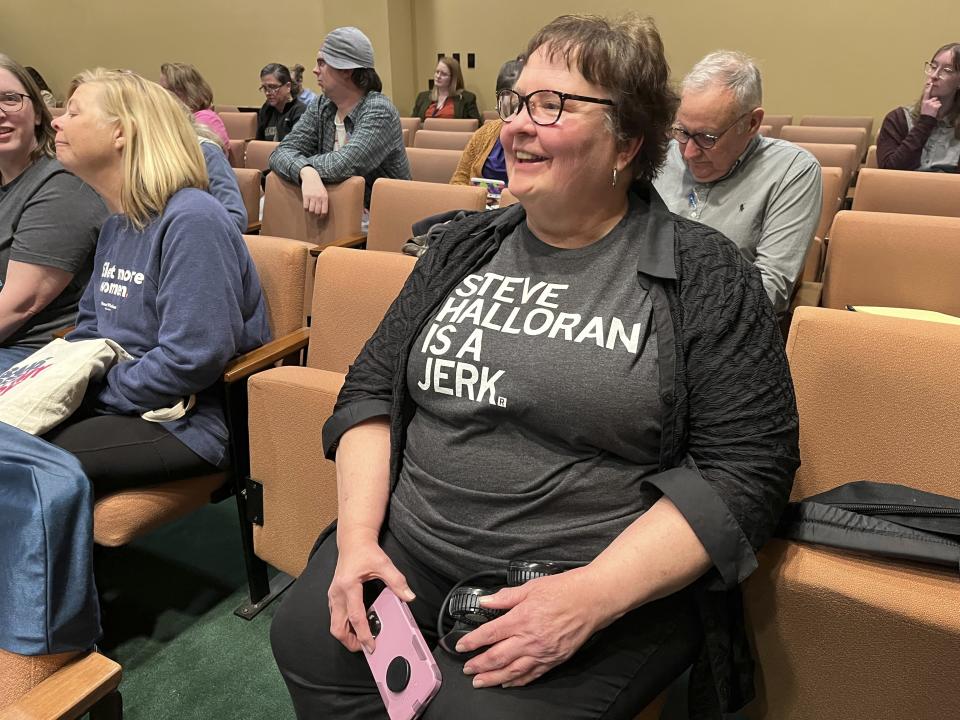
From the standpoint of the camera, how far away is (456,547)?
1.11 meters

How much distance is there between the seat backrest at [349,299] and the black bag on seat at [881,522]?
1.01m

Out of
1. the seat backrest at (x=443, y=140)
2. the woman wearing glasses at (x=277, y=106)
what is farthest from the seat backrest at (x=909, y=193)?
the woman wearing glasses at (x=277, y=106)

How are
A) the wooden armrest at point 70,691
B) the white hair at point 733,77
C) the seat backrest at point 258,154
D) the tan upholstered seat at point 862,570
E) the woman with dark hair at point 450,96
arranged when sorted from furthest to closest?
the woman with dark hair at point 450,96
the seat backrest at point 258,154
the white hair at point 733,77
the tan upholstered seat at point 862,570
the wooden armrest at point 70,691

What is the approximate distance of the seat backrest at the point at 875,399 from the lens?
1.15 metres

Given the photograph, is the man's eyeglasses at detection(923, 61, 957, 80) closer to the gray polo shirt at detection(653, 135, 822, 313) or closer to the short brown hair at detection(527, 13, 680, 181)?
the gray polo shirt at detection(653, 135, 822, 313)

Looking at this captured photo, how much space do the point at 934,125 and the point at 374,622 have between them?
406 centimetres

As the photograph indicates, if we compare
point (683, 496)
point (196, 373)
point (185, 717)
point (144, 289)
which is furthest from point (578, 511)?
point (144, 289)

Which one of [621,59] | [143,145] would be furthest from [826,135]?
[143,145]

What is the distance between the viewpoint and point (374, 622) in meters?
1.06

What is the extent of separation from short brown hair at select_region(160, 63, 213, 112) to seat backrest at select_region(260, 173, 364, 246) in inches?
73.9

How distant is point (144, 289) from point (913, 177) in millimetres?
2624

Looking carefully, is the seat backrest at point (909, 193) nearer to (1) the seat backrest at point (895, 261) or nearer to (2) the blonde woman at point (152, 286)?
(1) the seat backrest at point (895, 261)

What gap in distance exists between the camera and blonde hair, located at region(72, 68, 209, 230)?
1.65 meters

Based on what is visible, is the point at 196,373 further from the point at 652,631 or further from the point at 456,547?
the point at 652,631
